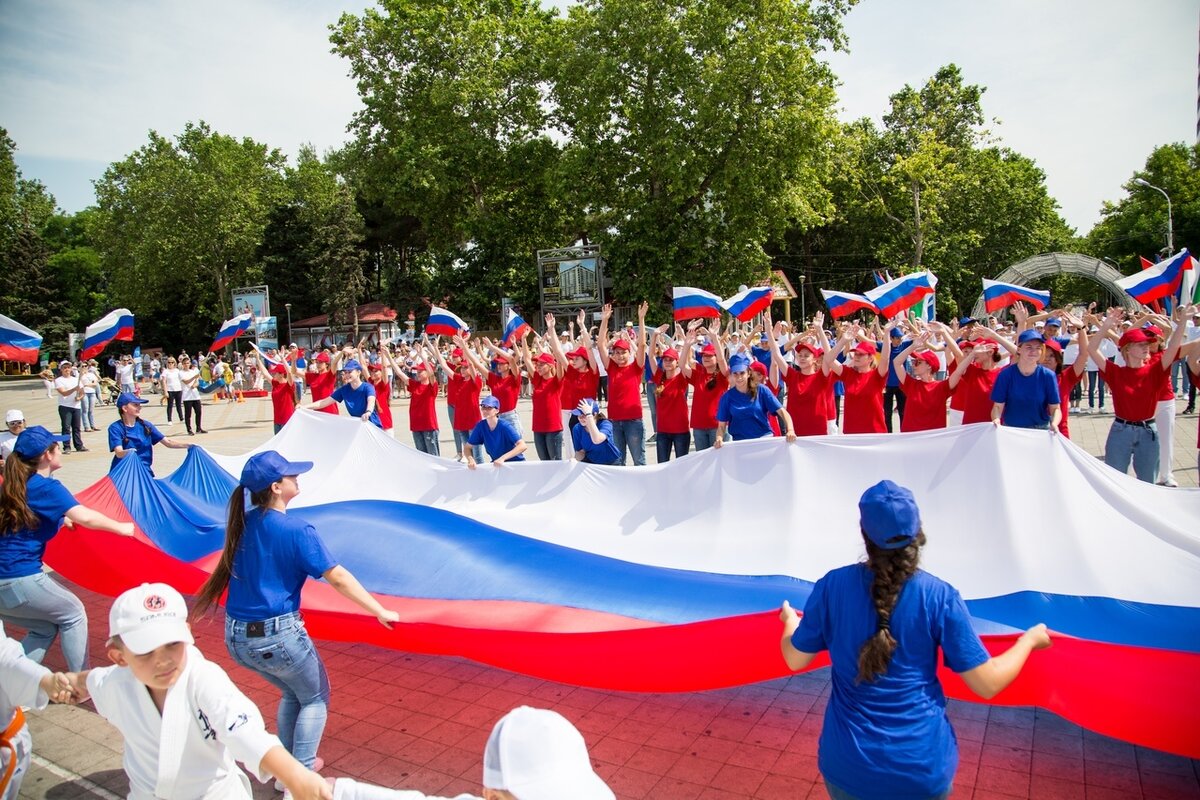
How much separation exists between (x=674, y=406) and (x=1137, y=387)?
4.60 meters

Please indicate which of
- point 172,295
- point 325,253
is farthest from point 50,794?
point 172,295

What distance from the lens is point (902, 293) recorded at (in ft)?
41.8

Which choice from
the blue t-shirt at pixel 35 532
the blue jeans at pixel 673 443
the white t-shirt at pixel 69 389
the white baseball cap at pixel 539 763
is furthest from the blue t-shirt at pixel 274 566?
the white t-shirt at pixel 69 389

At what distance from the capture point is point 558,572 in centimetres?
599

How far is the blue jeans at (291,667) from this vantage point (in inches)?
154

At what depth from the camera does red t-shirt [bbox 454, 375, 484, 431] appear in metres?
11.4

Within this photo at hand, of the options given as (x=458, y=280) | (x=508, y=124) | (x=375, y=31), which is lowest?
(x=458, y=280)

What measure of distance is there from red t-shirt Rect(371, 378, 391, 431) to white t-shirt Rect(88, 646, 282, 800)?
940 cm

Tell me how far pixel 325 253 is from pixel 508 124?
2205 cm

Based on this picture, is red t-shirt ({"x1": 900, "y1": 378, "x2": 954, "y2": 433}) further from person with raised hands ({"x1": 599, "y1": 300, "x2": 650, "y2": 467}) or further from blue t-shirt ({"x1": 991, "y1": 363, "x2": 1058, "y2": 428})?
person with raised hands ({"x1": 599, "y1": 300, "x2": 650, "y2": 467})

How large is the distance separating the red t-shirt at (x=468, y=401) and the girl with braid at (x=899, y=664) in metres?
9.09

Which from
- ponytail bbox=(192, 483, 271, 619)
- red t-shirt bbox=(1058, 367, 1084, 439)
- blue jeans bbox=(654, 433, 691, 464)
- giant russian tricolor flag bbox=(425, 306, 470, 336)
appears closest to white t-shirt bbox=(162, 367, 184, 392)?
giant russian tricolor flag bbox=(425, 306, 470, 336)

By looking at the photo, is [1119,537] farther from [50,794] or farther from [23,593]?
[23,593]

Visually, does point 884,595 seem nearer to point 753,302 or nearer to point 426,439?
point 426,439
